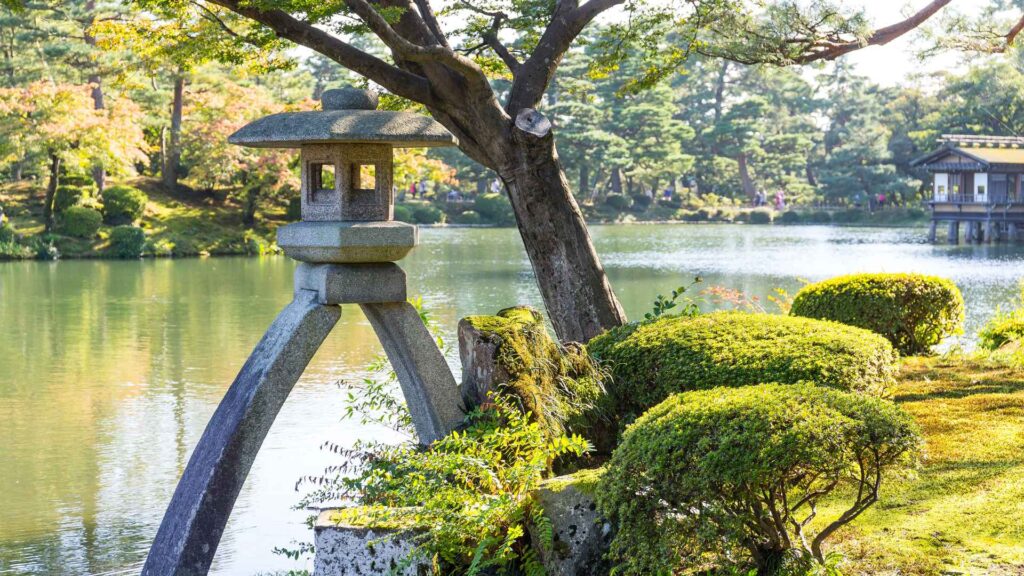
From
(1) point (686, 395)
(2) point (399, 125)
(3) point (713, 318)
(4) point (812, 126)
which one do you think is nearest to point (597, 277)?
(3) point (713, 318)

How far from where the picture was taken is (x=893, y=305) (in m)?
8.74

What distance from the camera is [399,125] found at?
15.4 feet

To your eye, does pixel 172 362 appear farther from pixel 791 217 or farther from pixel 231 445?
pixel 791 217

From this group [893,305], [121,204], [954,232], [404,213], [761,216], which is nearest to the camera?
[893,305]

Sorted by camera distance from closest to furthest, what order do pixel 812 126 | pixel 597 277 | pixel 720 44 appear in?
A: pixel 597 277
pixel 720 44
pixel 812 126

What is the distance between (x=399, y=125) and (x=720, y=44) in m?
4.79

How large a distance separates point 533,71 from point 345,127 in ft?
11.9

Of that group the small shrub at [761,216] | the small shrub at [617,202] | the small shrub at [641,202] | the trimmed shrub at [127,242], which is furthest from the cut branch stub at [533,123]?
the small shrub at [761,216]

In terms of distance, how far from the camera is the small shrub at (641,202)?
5116 cm

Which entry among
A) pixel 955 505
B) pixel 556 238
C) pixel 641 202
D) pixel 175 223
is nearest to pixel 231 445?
pixel 955 505

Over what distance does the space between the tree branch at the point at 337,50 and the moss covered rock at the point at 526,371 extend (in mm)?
2637

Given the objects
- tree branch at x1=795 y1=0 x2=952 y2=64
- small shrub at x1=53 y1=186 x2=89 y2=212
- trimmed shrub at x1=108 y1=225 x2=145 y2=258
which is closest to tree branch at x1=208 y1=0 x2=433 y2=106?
tree branch at x1=795 y1=0 x2=952 y2=64

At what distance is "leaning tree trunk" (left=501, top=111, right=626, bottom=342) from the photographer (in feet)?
24.7

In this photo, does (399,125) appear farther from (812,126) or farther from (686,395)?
(812,126)
